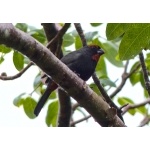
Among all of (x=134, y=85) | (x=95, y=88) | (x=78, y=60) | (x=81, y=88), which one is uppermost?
(x=78, y=60)

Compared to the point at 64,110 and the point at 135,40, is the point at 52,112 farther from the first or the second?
the point at 135,40

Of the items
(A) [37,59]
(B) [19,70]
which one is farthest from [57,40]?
(A) [37,59]

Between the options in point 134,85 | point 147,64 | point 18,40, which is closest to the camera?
point 18,40

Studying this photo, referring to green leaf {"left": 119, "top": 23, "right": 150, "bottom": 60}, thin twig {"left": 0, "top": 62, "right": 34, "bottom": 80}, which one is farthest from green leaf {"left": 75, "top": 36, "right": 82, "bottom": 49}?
green leaf {"left": 119, "top": 23, "right": 150, "bottom": 60}

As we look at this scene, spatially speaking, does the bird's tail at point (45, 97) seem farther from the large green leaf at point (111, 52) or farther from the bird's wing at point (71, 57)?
the large green leaf at point (111, 52)

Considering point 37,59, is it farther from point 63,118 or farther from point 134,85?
point 134,85

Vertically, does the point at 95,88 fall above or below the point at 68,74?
above
